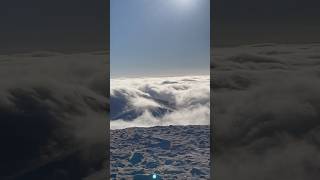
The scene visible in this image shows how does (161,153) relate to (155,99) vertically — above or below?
below

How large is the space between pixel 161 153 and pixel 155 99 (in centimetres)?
76

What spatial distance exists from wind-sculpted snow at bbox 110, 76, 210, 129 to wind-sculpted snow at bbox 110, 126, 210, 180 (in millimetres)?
128

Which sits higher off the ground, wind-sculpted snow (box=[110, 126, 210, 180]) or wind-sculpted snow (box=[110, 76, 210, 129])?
wind-sculpted snow (box=[110, 76, 210, 129])

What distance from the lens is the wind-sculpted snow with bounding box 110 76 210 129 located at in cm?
527

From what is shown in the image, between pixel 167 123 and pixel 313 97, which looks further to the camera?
pixel 167 123

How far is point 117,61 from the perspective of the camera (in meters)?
5.32

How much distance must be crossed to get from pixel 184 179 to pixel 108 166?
1.37 m

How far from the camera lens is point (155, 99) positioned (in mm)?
5492

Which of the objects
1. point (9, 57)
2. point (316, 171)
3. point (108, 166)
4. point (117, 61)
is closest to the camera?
point (316, 171)

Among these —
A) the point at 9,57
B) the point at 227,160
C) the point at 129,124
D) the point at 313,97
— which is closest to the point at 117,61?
the point at 129,124

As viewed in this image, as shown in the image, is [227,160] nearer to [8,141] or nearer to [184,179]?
[184,179]

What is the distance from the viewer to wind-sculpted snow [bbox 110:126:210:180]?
5176mm

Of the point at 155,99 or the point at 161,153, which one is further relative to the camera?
the point at 161,153

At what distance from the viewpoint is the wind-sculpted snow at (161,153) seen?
→ 17.0ft
